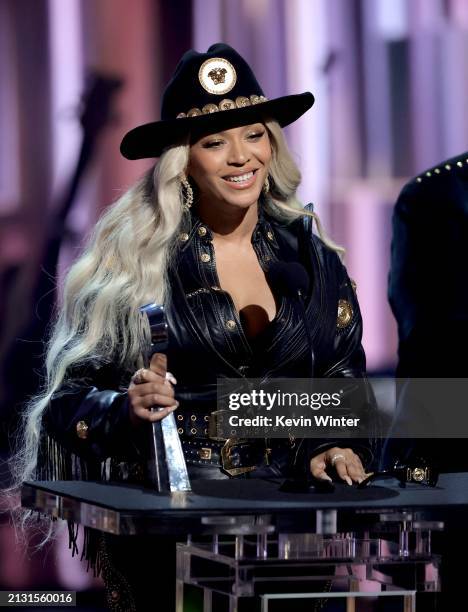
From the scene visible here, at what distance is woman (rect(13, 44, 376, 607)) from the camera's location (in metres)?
3.24

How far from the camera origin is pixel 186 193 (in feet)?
11.3

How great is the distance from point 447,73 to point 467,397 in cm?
146

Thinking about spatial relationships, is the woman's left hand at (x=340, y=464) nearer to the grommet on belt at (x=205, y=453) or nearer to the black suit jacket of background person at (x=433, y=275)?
the grommet on belt at (x=205, y=453)

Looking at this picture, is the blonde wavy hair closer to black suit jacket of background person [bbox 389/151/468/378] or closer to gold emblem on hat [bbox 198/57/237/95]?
gold emblem on hat [bbox 198/57/237/95]

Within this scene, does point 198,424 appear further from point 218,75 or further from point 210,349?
point 218,75

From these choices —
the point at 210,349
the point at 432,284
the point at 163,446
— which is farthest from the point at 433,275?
the point at 163,446

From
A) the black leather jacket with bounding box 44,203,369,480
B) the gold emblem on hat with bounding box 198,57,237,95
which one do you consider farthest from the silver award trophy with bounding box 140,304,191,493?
the gold emblem on hat with bounding box 198,57,237,95

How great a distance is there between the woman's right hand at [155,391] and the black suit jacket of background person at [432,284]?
1.04 metres

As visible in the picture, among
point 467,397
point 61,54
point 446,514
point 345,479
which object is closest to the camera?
point 446,514

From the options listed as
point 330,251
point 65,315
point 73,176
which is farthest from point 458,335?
point 73,176

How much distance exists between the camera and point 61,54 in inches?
183

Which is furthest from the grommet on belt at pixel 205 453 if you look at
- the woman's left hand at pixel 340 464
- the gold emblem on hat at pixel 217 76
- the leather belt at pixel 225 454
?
the gold emblem on hat at pixel 217 76

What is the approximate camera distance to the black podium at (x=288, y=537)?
252 cm

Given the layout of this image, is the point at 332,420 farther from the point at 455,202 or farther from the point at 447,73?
the point at 447,73
